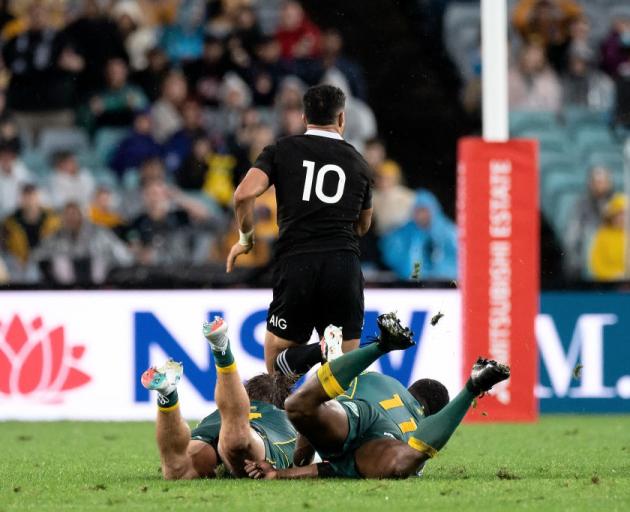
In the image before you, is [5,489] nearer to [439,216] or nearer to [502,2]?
[502,2]

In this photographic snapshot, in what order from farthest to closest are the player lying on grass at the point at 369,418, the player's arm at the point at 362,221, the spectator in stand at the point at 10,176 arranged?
the spectator in stand at the point at 10,176, the player's arm at the point at 362,221, the player lying on grass at the point at 369,418

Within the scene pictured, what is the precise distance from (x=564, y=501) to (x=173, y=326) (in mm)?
6501

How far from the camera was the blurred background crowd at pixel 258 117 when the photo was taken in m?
13.9

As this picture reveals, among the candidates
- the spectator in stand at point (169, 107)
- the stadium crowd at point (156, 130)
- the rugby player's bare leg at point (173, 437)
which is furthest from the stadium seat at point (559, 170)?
the rugby player's bare leg at point (173, 437)

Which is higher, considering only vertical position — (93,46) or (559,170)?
(93,46)

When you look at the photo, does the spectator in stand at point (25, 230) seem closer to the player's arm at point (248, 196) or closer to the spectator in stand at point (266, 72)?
the spectator in stand at point (266, 72)

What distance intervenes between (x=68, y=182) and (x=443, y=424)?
8.85 meters

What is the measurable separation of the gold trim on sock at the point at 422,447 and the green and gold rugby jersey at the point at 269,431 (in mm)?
835

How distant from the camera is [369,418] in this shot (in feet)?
22.3

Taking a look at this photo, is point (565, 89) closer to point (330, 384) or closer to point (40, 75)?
point (40, 75)

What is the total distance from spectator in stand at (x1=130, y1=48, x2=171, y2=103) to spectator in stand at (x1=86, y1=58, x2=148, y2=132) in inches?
3.6

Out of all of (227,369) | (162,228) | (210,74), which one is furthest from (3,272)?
(227,369)

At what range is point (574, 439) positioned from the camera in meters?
9.88

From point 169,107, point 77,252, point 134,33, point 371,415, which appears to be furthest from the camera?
point 134,33
